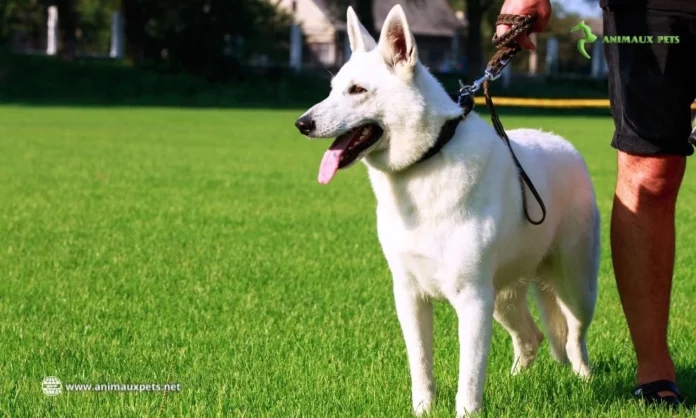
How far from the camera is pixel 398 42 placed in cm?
420

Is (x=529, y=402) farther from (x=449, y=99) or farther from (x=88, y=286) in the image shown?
(x=88, y=286)

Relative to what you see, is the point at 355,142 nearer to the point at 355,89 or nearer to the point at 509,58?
the point at 355,89

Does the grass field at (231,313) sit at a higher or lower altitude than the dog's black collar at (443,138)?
lower

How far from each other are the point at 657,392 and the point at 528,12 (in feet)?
5.57

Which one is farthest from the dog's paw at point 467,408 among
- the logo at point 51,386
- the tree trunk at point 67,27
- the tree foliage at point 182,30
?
the tree trunk at point 67,27

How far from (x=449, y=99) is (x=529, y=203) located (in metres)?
0.61

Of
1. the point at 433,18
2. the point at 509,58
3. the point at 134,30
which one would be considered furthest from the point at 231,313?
the point at 433,18

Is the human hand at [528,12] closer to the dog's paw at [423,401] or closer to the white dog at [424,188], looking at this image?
the white dog at [424,188]

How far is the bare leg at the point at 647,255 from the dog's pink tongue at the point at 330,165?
1.35 meters

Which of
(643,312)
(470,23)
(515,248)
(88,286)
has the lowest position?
(88,286)

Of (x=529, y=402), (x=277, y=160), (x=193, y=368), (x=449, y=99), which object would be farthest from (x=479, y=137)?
(x=277, y=160)

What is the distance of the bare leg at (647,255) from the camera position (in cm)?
470

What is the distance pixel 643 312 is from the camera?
4766 mm

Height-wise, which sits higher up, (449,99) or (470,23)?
(470,23)
